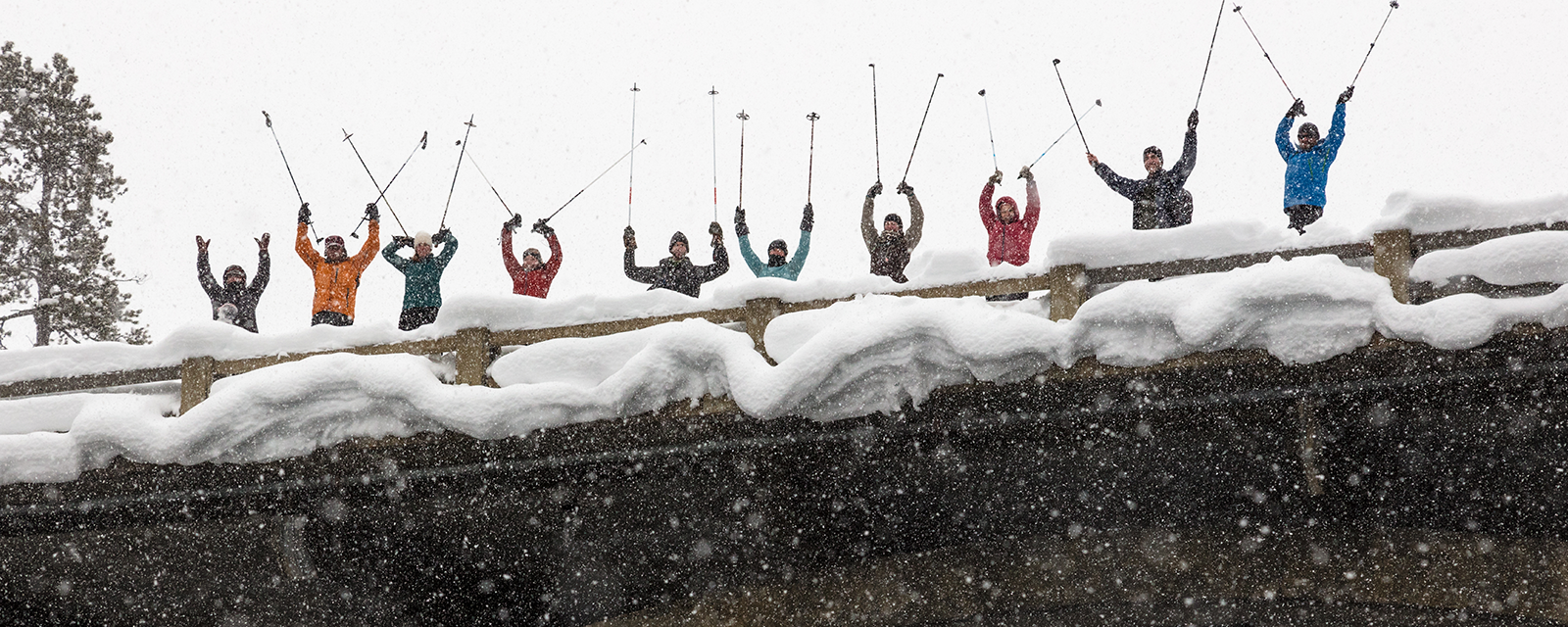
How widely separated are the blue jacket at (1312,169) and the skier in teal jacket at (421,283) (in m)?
4.91

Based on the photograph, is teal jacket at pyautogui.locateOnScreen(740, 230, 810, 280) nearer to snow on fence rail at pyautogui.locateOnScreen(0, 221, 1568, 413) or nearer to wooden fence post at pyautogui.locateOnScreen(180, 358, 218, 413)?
snow on fence rail at pyautogui.locateOnScreen(0, 221, 1568, 413)

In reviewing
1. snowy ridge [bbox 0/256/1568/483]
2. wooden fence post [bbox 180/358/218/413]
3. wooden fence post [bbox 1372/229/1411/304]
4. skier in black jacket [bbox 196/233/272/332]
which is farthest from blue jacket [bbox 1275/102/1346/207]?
skier in black jacket [bbox 196/233/272/332]

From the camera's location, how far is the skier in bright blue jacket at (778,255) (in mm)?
6562

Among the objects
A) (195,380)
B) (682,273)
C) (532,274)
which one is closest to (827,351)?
(195,380)

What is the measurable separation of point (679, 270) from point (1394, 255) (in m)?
4.11

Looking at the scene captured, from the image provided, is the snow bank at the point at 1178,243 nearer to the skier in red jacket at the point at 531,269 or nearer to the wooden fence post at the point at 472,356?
the wooden fence post at the point at 472,356

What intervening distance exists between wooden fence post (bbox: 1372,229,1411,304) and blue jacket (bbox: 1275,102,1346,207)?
2.42 meters

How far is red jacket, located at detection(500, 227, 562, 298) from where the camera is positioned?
6.55m

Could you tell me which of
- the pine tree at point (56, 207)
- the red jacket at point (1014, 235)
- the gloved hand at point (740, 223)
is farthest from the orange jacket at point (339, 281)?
the pine tree at point (56, 207)

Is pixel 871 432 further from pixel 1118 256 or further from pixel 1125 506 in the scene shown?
pixel 1125 506

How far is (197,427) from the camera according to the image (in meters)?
3.42

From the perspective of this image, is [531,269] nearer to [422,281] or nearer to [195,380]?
[422,281]

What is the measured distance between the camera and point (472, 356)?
395cm

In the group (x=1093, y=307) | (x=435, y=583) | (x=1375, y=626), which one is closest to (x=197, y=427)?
(x=435, y=583)
